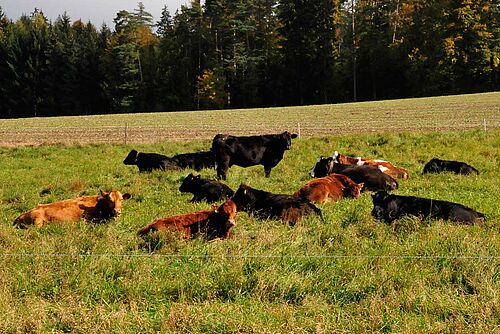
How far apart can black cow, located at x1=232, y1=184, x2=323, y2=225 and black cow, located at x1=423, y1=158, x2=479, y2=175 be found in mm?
5283

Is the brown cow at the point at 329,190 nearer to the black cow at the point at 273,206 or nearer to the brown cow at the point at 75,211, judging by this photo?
the black cow at the point at 273,206

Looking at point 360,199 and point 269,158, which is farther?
point 269,158

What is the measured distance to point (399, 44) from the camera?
60.3 metres

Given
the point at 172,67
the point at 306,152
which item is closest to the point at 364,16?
the point at 172,67

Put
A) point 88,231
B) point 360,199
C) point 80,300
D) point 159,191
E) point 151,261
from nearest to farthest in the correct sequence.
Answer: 1. point 80,300
2. point 151,261
3. point 88,231
4. point 360,199
5. point 159,191

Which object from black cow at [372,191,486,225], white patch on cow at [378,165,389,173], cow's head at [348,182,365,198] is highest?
black cow at [372,191,486,225]

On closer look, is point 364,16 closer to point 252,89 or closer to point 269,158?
point 252,89

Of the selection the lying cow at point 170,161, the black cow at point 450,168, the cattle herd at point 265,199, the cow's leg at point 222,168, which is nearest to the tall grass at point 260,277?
the cattle herd at point 265,199

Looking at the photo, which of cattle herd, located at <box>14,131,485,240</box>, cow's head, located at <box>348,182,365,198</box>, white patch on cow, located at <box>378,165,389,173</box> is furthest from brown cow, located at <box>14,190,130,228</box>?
white patch on cow, located at <box>378,165,389,173</box>

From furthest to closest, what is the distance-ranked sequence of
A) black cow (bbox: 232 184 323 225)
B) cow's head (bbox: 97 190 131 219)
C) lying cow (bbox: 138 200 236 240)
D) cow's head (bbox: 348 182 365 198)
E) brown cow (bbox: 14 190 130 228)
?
cow's head (bbox: 348 182 365 198), cow's head (bbox: 97 190 131 219), brown cow (bbox: 14 190 130 228), black cow (bbox: 232 184 323 225), lying cow (bbox: 138 200 236 240)

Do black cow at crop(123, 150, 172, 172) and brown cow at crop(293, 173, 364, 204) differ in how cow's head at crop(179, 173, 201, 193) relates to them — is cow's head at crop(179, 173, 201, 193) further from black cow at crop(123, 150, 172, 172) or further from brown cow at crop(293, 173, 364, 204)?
black cow at crop(123, 150, 172, 172)

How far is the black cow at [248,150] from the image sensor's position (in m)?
13.0

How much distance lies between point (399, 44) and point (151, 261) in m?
60.8

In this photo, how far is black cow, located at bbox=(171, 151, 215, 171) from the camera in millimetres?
14094
